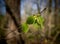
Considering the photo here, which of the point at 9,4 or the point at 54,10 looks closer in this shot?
the point at 9,4

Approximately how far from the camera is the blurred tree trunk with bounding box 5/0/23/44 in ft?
4.24

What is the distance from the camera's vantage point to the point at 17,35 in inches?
52.3

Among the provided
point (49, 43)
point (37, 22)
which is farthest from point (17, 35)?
point (49, 43)

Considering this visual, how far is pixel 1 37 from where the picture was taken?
137cm

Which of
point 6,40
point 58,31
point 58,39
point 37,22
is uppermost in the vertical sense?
point 37,22

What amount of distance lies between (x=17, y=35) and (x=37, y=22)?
42 centimetres

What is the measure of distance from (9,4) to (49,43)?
36.5 inches

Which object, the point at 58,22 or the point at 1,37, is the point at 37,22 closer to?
the point at 1,37

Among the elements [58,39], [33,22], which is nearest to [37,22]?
[33,22]

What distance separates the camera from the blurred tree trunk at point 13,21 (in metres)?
1.29

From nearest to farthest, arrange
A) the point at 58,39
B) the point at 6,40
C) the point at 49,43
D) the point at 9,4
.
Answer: the point at 9,4
the point at 6,40
the point at 49,43
the point at 58,39

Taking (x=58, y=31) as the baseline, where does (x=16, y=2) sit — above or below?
above

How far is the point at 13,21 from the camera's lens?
4.44ft

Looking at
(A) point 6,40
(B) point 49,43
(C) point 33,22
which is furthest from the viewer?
(B) point 49,43
